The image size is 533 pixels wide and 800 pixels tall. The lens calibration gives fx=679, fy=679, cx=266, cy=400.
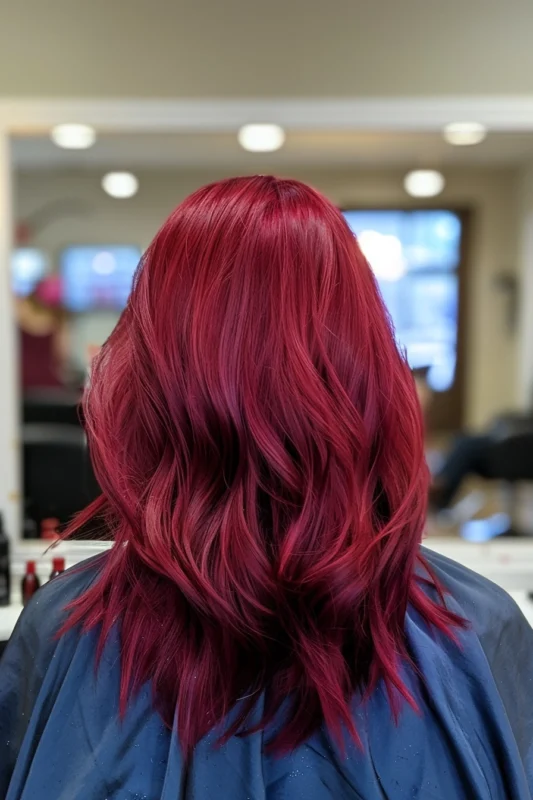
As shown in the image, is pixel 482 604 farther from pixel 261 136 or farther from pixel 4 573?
pixel 261 136

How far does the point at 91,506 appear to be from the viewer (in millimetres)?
703

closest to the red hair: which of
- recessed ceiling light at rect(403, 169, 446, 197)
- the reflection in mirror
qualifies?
the reflection in mirror

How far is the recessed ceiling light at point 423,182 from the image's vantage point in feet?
14.4

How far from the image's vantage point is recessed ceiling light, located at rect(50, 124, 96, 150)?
1.54 meters

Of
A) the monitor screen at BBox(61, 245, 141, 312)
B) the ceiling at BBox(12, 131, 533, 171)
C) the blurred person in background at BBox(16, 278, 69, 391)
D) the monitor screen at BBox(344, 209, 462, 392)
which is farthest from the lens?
the monitor screen at BBox(344, 209, 462, 392)

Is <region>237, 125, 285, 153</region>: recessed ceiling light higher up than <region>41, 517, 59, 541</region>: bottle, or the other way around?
<region>237, 125, 285, 153</region>: recessed ceiling light

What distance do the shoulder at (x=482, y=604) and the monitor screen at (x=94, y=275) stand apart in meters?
4.14

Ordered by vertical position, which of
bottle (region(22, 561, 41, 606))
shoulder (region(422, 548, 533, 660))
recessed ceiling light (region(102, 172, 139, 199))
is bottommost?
bottle (region(22, 561, 41, 606))

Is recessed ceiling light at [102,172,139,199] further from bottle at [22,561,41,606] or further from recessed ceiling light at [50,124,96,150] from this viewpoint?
bottle at [22,561,41,606]

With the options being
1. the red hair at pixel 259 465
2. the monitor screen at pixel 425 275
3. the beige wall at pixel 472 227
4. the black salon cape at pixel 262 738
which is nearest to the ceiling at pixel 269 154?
the beige wall at pixel 472 227

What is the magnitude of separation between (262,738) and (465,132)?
1452 mm

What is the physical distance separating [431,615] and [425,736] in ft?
0.36

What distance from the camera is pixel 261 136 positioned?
5.21 ft

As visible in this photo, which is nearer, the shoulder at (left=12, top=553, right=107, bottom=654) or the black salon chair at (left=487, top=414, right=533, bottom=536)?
the shoulder at (left=12, top=553, right=107, bottom=654)
